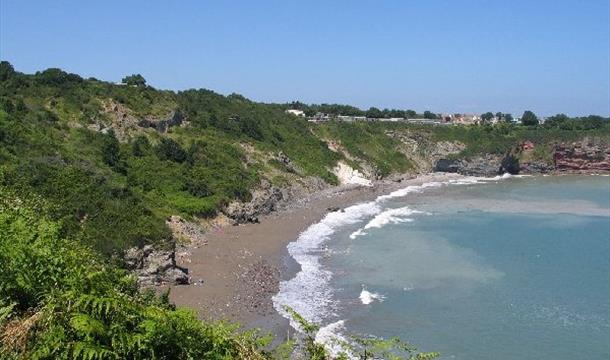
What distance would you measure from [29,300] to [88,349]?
96.9 inches

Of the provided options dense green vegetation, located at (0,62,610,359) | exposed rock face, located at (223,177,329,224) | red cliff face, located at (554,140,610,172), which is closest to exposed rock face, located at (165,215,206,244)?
dense green vegetation, located at (0,62,610,359)

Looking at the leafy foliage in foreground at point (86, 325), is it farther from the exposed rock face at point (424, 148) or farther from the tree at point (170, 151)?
the exposed rock face at point (424, 148)

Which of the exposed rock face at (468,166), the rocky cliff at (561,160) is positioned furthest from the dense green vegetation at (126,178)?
the exposed rock face at (468,166)

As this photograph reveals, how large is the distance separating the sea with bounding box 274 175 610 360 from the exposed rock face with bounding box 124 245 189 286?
5915mm

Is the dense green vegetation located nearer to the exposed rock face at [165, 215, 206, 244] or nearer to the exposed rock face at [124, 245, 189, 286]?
the exposed rock face at [124, 245, 189, 286]

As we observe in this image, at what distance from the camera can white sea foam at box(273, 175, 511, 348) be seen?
3208 centimetres

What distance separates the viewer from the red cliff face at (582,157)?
343 feet

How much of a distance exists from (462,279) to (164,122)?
39.0 metres

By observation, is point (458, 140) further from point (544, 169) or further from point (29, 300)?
point (29, 300)

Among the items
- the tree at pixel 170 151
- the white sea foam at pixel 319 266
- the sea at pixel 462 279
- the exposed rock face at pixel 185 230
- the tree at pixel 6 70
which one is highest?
the tree at pixel 6 70

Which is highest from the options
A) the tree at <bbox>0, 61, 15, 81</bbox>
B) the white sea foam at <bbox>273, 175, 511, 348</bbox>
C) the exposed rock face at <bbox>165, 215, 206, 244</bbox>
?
the tree at <bbox>0, 61, 15, 81</bbox>

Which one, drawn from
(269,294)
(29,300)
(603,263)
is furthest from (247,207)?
(29,300)

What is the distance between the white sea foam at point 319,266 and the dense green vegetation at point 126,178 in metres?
5.80

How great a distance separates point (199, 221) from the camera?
4825 cm
